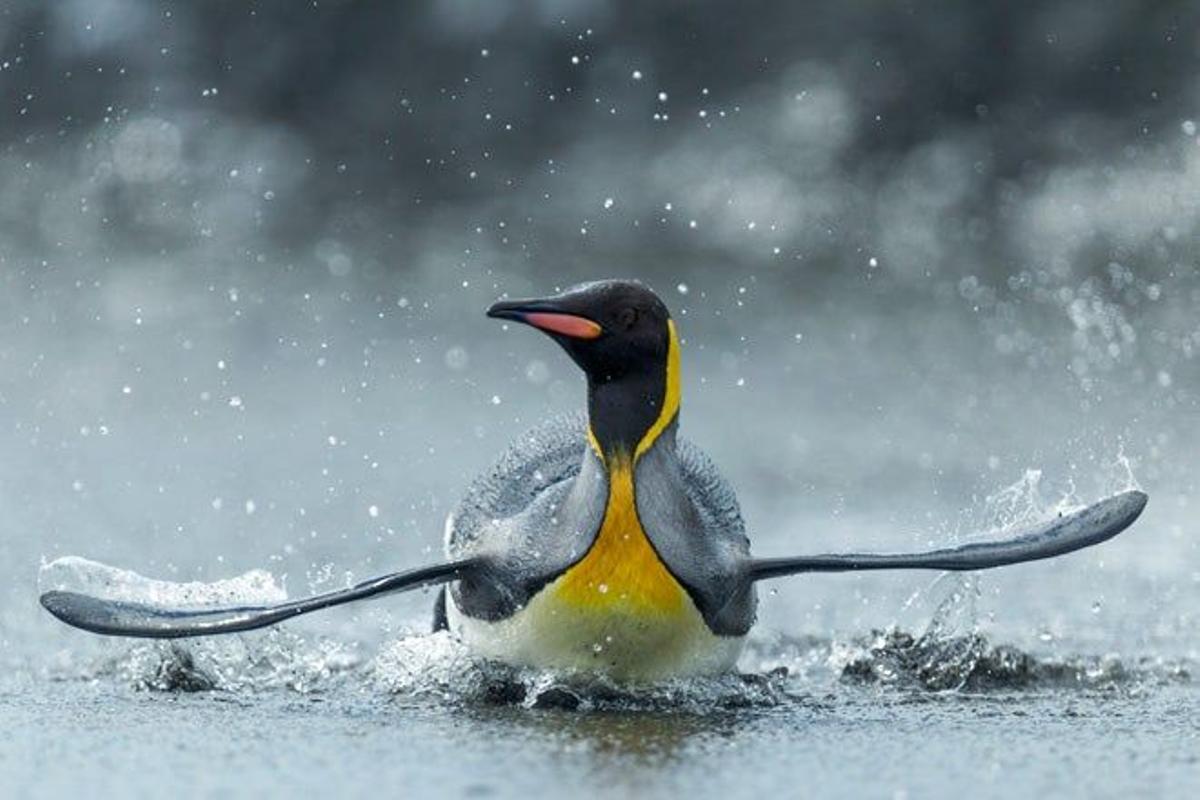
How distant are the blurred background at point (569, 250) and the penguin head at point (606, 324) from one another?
95.9 inches

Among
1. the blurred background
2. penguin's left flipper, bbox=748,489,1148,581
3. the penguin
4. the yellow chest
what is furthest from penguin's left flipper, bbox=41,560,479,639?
Answer: the blurred background

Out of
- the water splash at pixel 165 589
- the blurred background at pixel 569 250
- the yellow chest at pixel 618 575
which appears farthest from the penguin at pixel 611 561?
the blurred background at pixel 569 250

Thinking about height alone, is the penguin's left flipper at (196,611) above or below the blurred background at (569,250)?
below

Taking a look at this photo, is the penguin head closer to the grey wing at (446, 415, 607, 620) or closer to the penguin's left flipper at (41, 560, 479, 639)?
the grey wing at (446, 415, 607, 620)

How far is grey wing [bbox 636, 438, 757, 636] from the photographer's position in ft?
15.3

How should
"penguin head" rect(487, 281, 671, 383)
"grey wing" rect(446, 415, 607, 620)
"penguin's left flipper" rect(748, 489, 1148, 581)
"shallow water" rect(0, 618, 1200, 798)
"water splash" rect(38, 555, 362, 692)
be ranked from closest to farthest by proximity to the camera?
"shallow water" rect(0, 618, 1200, 798) → "penguin head" rect(487, 281, 671, 383) → "grey wing" rect(446, 415, 607, 620) → "penguin's left flipper" rect(748, 489, 1148, 581) → "water splash" rect(38, 555, 362, 692)

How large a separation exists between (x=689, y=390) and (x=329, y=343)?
1537mm

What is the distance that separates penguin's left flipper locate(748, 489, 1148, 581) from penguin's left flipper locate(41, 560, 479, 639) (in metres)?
0.60

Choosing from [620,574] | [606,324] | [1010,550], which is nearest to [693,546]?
[620,574]

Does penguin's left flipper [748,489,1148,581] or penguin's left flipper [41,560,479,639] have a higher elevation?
penguin's left flipper [748,489,1148,581]

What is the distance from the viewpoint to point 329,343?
10.1 meters

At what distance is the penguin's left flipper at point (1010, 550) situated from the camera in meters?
4.87

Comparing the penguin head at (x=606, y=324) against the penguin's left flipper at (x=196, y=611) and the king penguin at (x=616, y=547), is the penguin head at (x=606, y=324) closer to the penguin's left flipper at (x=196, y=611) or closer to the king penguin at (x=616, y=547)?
the king penguin at (x=616, y=547)

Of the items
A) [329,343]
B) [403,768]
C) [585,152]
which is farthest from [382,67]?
[403,768]
